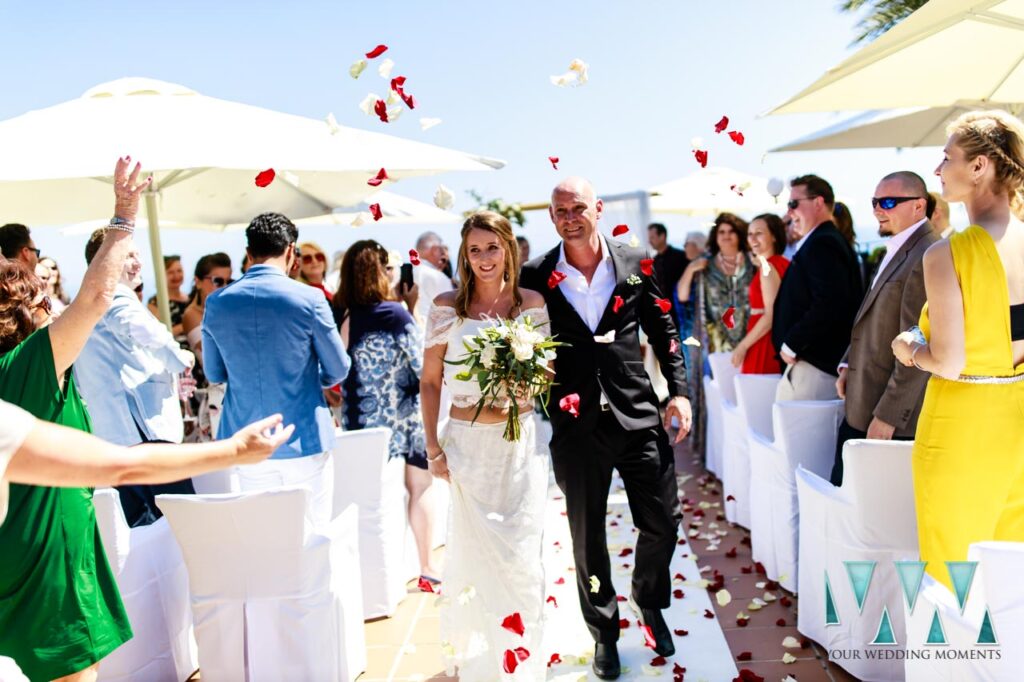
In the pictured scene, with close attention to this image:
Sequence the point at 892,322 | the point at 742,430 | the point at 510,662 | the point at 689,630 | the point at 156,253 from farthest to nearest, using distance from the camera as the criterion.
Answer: the point at 742,430, the point at 156,253, the point at 689,630, the point at 892,322, the point at 510,662

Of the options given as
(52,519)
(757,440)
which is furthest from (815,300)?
(52,519)

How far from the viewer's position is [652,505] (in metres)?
3.68

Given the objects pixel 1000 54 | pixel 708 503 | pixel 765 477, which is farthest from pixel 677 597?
pixel 1000 54

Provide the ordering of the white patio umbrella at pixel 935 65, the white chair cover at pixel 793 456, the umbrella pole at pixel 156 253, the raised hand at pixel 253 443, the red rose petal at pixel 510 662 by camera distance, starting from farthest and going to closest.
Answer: the umbrella pole at pixel 156 253, the white chair cover at pixel 793 456, the white patio umbrella at pixel 935 65, the red rose petal at pixel 510 662, the raised hand at pixel 253 443

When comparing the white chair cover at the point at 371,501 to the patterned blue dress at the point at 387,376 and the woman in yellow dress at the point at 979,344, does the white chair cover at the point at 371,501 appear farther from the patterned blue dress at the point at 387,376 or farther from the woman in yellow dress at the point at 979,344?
the woman in yellow dress at the point at 979,344

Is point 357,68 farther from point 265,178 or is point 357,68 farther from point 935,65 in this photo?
point 935,65

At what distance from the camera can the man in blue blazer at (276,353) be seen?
372 cm

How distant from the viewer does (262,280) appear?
3732 millimetres

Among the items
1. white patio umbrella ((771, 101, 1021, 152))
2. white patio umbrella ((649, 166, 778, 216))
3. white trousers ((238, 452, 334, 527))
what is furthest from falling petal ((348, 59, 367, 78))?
white patio umbrella ((649, 166, 778, 216))

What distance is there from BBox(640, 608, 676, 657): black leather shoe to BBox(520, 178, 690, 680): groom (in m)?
0.16

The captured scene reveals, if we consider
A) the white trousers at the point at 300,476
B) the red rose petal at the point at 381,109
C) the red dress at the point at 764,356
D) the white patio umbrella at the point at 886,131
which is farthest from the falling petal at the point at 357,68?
the white patio umbrella at the point at 886,131

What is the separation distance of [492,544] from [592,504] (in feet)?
1.65

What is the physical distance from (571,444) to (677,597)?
4.83ft

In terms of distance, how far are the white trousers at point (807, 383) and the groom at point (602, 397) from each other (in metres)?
1.45
